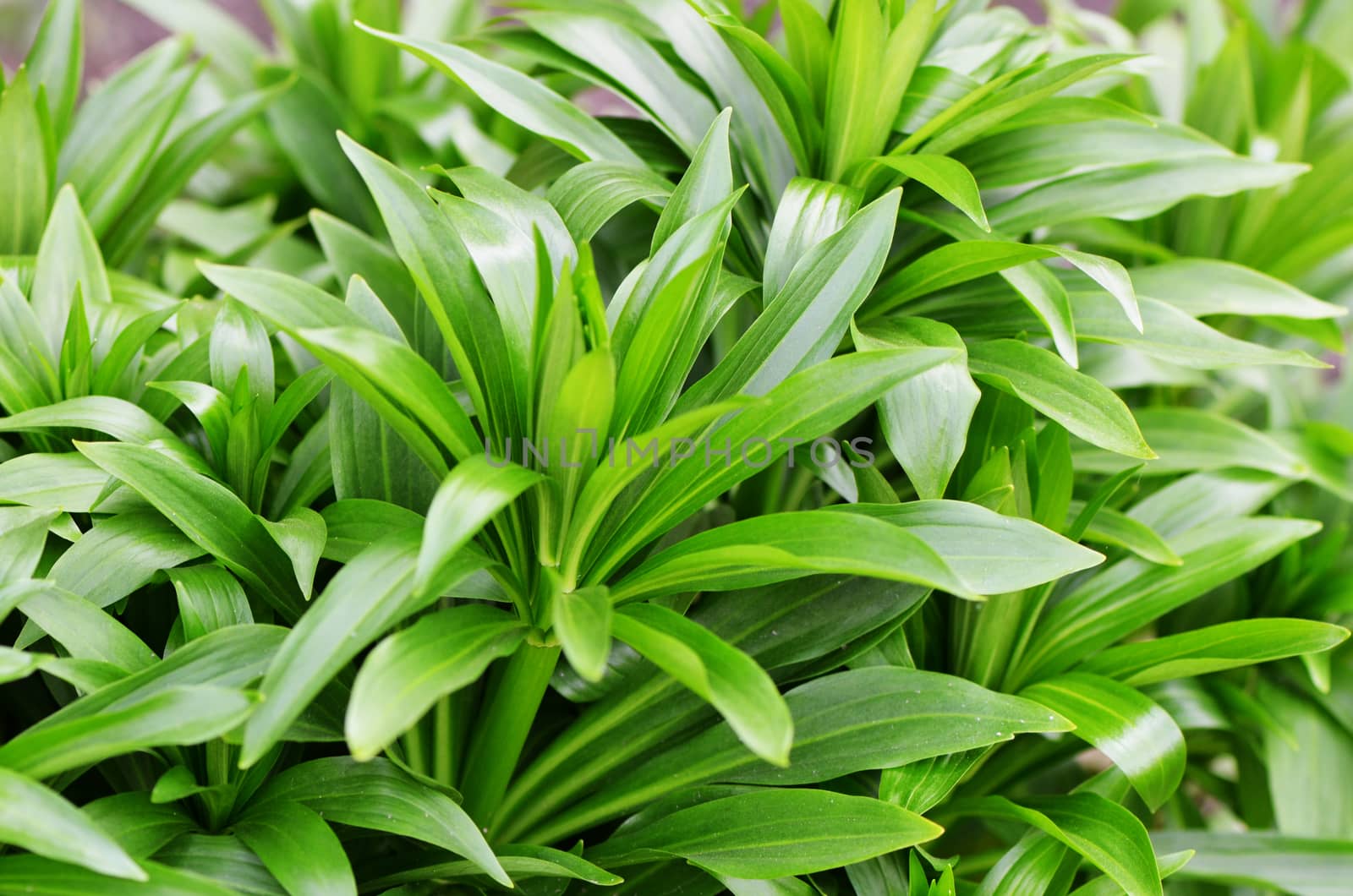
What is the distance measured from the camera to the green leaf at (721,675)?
58 cm

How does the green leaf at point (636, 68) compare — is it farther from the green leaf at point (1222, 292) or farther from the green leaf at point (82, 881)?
the green leaf at point (82, 881)

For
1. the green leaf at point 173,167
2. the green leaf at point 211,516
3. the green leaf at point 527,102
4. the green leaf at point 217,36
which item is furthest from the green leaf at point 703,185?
the green leaf at point 217,36

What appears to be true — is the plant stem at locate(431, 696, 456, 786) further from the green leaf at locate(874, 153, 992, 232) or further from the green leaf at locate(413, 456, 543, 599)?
the green leaf at locate(874, 153, 992, 232)

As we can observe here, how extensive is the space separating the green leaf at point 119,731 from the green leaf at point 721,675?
0.24 meters

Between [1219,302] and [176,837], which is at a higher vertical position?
[1219,302]

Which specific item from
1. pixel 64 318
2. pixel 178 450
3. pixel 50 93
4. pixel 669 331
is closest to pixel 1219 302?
pixel 669 331

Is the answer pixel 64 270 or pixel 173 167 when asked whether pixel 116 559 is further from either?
pixel 173 167

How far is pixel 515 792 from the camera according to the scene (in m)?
0.85

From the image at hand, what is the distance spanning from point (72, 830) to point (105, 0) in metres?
1.91

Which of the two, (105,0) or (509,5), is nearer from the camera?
(509,5)

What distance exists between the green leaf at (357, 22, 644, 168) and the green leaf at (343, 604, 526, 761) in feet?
1.39

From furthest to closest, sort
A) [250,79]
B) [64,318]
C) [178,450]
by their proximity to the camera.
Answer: [250,79]
[64,318]
[178,450]

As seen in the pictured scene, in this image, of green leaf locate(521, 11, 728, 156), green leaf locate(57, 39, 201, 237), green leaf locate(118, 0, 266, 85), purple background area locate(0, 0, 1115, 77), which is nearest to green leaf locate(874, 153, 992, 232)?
green leaf locate(521, 11, 728, 156)

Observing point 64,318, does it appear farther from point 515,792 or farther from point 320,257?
point 515,792
